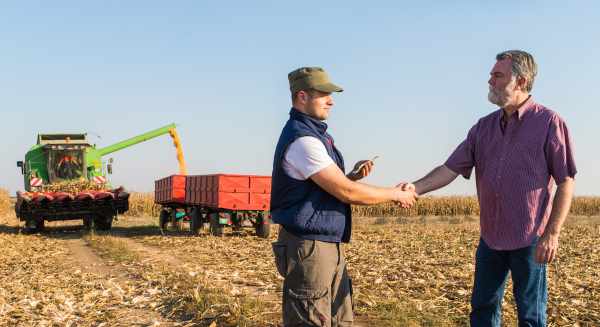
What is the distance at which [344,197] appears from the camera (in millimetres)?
3605

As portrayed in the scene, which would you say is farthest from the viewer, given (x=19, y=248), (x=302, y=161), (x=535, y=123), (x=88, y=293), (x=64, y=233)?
(x=64, y=233)

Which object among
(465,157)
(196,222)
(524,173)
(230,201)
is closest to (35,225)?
(196,222)

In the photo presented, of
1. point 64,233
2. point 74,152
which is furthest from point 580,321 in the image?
point 74,152

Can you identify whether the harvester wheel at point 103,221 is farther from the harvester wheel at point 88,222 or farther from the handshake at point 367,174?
the handshake at point 367,174

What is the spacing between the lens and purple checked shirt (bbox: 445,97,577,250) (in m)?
3.91

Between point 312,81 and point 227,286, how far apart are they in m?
5.58

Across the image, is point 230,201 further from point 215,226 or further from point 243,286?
point 243,286

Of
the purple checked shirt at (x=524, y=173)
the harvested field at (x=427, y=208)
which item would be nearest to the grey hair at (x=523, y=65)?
the purple checked shirt at (x=524, y=173)

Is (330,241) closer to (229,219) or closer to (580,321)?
(580,321)

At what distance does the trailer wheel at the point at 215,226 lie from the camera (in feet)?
61.3

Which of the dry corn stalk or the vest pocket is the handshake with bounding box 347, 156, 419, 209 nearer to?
the vest pocket

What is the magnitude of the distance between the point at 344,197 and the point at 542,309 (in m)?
1.61

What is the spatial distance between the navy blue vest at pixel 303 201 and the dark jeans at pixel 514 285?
1145 mm

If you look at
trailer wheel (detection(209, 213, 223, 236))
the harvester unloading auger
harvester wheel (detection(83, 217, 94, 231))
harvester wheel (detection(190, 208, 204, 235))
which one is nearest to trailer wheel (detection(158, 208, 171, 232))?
the harvester unloading auger
